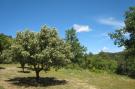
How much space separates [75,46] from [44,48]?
152 ft

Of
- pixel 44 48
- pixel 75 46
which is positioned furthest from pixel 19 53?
pixel 75 46

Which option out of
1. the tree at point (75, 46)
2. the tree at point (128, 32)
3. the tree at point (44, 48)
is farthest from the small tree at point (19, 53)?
the tree at point (75, 46)

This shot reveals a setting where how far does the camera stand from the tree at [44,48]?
42.4 meters

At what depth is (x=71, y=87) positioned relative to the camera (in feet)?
135

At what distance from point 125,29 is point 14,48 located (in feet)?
71.3

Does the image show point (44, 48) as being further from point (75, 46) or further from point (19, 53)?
point (75, 46)

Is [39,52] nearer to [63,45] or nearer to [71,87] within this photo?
[63,45]

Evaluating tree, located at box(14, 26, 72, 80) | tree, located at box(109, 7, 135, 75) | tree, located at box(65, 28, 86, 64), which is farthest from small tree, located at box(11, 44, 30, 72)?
tree, located at box(65, 28, 86, 64)

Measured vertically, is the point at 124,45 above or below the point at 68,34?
below

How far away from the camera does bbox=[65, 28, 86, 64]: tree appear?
294 ft

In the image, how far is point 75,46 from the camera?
89.8 meters

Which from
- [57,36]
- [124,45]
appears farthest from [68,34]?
[57,36]

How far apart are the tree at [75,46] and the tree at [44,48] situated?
142ft

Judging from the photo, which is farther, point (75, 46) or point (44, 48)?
point (75, 46)
